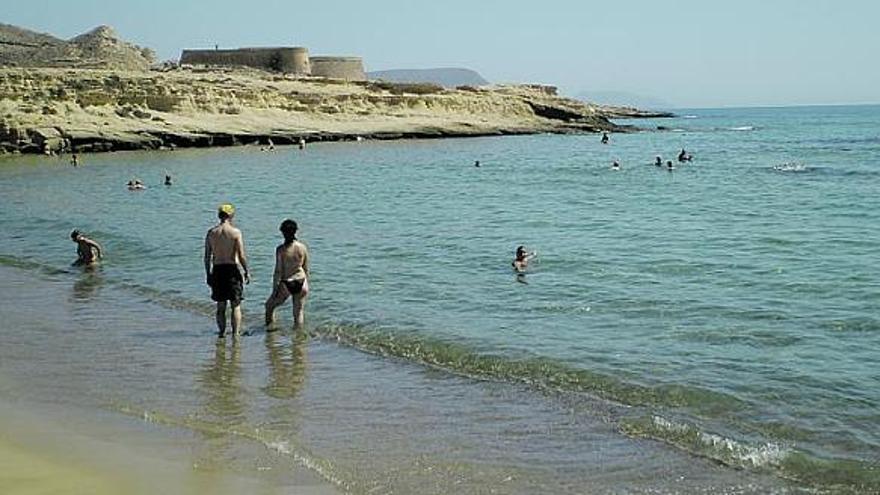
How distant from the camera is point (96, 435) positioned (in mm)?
8133

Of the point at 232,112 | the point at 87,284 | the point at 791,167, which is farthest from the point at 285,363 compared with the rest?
the point at 232,112

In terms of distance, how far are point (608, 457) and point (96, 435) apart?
4287mm

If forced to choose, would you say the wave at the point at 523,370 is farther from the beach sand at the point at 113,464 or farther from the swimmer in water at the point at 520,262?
the swimmer in water at the point at 520,262

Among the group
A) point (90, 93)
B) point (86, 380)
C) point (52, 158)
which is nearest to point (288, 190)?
point (52, 158)

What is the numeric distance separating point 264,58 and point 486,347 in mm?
105013

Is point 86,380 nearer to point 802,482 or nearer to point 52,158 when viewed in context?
point 802,482

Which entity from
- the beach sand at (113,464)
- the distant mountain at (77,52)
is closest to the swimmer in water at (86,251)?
the beach sand at (113,464)

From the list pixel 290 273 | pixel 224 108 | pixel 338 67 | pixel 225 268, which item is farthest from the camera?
pixel 338 67

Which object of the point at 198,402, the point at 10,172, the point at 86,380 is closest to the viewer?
the point at 198,402

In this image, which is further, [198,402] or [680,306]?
[680,306]

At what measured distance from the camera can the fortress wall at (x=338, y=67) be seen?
116438 millimetres

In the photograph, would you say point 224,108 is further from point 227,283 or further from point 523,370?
point 523,370

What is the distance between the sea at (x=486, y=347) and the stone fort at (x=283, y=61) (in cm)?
8466

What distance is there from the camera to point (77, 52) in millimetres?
115062
